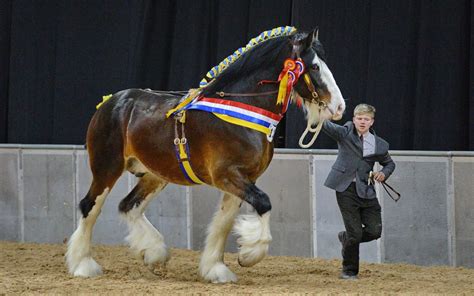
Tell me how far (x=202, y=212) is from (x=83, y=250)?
196cm

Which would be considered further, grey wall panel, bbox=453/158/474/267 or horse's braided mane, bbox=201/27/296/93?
grey wall panel, bbox=453/158/474/267

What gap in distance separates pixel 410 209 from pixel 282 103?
1964 mm

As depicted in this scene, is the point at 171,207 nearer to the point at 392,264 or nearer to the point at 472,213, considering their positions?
the point at 392,264

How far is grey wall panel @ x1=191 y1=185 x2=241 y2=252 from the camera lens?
883 centimetres

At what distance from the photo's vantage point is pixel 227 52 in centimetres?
934

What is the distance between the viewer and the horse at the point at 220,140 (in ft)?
20.9

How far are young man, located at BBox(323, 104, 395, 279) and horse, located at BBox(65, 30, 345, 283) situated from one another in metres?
0.39

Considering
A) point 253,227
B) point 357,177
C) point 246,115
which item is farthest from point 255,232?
point 357,177

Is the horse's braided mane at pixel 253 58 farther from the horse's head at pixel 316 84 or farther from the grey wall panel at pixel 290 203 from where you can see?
the grey wall panel at pixel 290 203

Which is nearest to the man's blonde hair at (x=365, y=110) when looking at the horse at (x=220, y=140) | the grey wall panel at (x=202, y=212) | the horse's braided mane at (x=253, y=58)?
→ the horse at (x=220, y=140)

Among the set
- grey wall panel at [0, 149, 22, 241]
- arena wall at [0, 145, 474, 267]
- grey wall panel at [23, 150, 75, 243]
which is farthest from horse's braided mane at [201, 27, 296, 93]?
grey wall panel at [0, 149, 22, 241]

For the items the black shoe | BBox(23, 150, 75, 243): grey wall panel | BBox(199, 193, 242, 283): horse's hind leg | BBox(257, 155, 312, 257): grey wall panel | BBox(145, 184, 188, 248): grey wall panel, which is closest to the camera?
BBox(199, 193, 242, 283): horse's hind leg

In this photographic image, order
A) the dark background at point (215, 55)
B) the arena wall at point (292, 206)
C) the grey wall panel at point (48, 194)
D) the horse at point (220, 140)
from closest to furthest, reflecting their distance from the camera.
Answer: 1. the horse at point (220, 140)
2. the arena wall at point (292, 206)
3. the dark background at point (215, 55)
4. the grey wall panel at point (48, 194)

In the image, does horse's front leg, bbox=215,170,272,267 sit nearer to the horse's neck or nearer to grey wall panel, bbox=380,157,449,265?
the horse's neck
